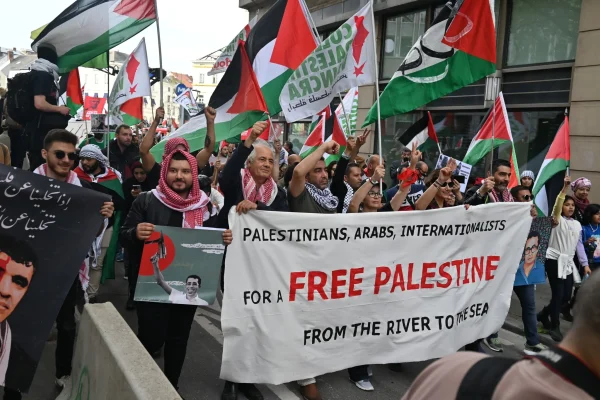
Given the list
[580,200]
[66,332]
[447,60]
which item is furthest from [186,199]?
[580,200]

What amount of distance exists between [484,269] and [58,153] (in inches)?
136

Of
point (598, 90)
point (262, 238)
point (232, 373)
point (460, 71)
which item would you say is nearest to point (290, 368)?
point (232, 373)

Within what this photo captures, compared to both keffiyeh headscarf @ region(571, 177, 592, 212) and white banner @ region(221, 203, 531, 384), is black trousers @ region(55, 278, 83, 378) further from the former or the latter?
keffiyeh headscarf @ region(571, 177, 592, 212)

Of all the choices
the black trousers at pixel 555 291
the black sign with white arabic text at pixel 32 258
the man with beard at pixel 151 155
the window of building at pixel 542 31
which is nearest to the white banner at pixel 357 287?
the black sign with white arabic text at pixel 32 258

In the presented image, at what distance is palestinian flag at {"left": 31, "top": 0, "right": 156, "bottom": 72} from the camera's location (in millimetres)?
5012

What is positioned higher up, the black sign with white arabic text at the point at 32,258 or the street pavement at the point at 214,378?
the black sign with white arabic text at the point at 32,258

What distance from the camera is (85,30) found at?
5.08 metres

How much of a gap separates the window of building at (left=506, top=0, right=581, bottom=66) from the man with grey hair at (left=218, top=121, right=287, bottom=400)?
856cm

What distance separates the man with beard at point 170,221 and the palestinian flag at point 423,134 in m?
3.91

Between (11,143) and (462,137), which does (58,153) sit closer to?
(11,143)

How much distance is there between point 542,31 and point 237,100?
8122mm

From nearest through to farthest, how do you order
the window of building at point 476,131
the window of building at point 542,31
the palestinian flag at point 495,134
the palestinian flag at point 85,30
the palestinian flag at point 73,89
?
the palestinian flag at point 85,30
the palestinian flag at point 495,134
the palestinian flag at point 73,89
the window of building at point 542,31
the window of building at point 476,131

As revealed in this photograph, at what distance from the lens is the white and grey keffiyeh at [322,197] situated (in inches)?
157

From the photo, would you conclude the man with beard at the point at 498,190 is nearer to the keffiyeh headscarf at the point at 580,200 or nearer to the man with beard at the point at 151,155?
the keffiyeh headscarf at the point at 580,200
